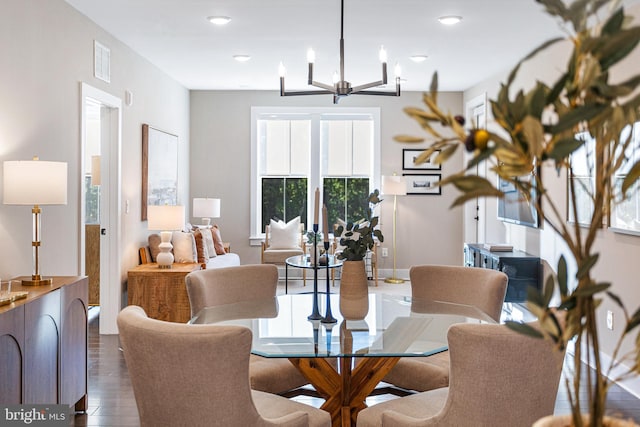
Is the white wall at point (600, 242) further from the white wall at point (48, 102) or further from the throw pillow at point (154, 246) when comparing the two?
the throw pillow at point (154, 246)

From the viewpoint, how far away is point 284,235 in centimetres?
827

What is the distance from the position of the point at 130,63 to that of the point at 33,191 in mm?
2999

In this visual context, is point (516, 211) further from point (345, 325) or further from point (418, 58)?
point (345, 325)

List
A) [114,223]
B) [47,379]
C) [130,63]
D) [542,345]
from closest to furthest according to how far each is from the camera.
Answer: [542,345]
[47,379]
[114,223]
[130,63]

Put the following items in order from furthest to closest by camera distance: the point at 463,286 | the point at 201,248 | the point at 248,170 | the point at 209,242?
Result: the point at 248,170 < the point at 209,242 < the point at 201,248 < the point at 463,286

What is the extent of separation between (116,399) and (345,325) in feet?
6.29

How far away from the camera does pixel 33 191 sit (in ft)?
10.3

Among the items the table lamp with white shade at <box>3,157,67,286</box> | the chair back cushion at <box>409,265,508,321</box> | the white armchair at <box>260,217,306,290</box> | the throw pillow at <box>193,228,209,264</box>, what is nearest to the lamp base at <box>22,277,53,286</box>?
the table lamp with white shade at <box>3,157,67,286</box>

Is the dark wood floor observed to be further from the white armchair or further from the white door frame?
the white armchair

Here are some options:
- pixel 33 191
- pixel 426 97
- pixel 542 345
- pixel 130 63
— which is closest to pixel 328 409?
pixel 542 345

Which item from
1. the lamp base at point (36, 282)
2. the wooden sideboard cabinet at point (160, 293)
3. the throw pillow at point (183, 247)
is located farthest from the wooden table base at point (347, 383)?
the throw pillow at point (183, 247)

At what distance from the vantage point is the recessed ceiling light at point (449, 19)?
4707mm

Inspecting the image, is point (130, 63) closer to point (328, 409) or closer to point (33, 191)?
point (33, 191)

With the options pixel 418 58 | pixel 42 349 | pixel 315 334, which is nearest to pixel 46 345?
pixel 42 349
